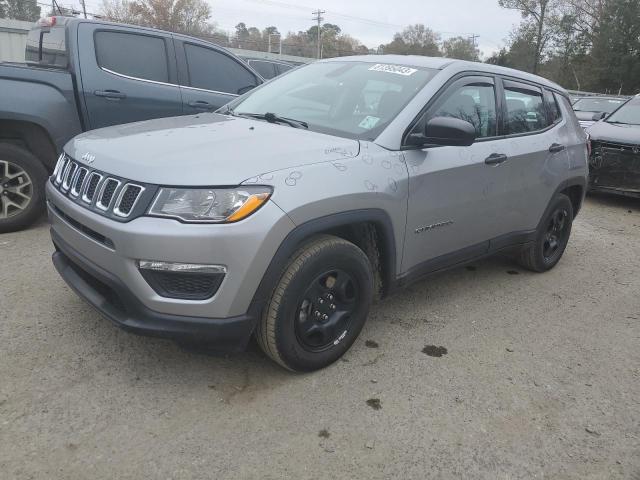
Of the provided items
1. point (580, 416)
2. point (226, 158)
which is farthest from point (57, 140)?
point (580, 416)

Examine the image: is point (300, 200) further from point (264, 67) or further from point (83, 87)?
point (264, 67)

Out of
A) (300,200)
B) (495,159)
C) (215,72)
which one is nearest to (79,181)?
(300,200)

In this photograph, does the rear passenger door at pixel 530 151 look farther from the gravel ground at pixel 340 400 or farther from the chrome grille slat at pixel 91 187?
the chrome grille slat at pixel 91 187

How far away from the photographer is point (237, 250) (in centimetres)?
238

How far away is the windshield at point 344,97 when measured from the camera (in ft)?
10.6

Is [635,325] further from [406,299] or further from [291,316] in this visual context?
[291,316]

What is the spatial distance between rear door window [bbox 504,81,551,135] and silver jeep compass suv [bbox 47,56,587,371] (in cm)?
2

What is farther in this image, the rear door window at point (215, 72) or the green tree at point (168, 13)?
the green tree at point (168, 13)

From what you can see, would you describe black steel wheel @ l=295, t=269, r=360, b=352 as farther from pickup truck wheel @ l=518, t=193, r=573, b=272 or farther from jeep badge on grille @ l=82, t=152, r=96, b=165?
pickup truck wheel @ l=518, t=193, r=573, b=272

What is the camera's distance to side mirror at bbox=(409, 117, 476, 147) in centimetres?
300

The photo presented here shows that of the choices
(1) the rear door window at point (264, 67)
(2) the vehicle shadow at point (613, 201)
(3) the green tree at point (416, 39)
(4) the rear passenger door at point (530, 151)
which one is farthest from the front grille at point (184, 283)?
(3) the green tree at point (416, 39)

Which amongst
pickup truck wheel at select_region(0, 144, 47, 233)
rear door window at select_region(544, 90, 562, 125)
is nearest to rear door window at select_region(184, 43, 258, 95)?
pickup truck wheel at select_region(0, 144, 47, 233)

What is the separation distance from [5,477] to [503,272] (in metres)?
4.00

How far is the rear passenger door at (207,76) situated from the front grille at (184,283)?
354cm
